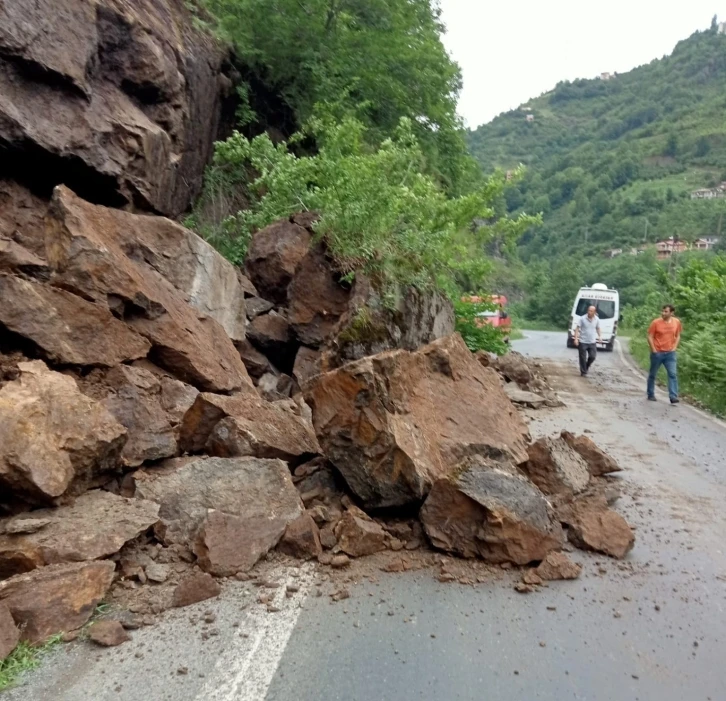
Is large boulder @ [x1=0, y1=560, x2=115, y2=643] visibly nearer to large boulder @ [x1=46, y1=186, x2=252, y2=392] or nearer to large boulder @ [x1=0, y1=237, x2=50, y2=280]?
large boulder @ [x1=46, y1=186, x2=252, y2=392]

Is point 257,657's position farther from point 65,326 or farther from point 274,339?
A: point 274,339

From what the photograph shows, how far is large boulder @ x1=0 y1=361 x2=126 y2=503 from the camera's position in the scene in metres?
3.94

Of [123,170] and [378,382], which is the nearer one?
[378,382]

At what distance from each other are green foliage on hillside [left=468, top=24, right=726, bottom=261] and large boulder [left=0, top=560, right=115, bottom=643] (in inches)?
2498

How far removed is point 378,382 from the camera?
5.34 m

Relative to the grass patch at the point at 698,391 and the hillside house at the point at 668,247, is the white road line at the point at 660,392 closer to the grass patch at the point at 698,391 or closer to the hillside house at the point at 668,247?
the grass patch at the point at 698,391

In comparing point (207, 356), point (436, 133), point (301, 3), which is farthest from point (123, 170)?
point (436, 133)

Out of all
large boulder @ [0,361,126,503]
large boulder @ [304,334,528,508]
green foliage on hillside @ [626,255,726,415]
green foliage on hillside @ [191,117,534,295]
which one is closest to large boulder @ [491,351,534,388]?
green foliage on hillside @ [191,117,534,295]

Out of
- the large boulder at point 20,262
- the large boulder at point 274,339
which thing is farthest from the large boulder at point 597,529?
the large boulder at point 20,262

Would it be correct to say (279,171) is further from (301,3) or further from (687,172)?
(687,172)

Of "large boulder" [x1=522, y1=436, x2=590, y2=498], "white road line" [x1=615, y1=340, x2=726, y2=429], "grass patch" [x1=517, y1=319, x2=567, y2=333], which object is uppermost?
"large boulder" [x1=522, y1=436, x2=590, y2=498]

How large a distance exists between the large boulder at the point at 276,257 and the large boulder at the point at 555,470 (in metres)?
4.44

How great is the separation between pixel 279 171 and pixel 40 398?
22.0 ft

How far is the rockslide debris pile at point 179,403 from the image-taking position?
13.4 ft
